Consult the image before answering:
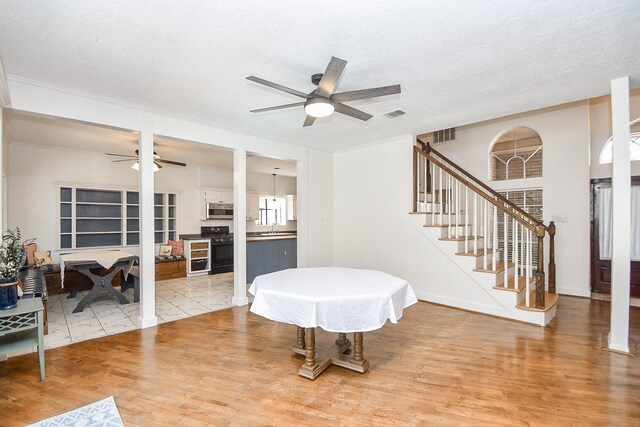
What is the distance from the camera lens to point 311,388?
2.32 metres

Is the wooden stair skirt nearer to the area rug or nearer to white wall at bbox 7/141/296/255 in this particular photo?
the area rug

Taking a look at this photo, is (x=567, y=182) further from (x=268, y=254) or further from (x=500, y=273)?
(x=268, y=254)

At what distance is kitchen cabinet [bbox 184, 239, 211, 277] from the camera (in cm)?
668

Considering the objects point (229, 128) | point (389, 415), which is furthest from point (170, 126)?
point (389, 415)

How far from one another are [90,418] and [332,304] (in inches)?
68.7

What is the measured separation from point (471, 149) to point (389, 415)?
5.25 metres

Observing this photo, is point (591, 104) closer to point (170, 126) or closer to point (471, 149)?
Result: point (471, 149)

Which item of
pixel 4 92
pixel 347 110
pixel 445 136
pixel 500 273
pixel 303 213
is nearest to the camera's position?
pixel 4 92

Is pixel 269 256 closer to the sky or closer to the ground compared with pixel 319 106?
→ closer to the ground

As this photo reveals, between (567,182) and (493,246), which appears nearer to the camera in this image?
(493,246)

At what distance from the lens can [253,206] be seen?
26.6 feet

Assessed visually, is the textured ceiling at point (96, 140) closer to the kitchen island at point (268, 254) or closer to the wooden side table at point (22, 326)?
the kitchen island at point (268, 254)

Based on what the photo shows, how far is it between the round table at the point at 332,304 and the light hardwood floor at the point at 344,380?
Answer: 7.3 inches

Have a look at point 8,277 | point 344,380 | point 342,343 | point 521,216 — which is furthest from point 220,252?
point 521,216
